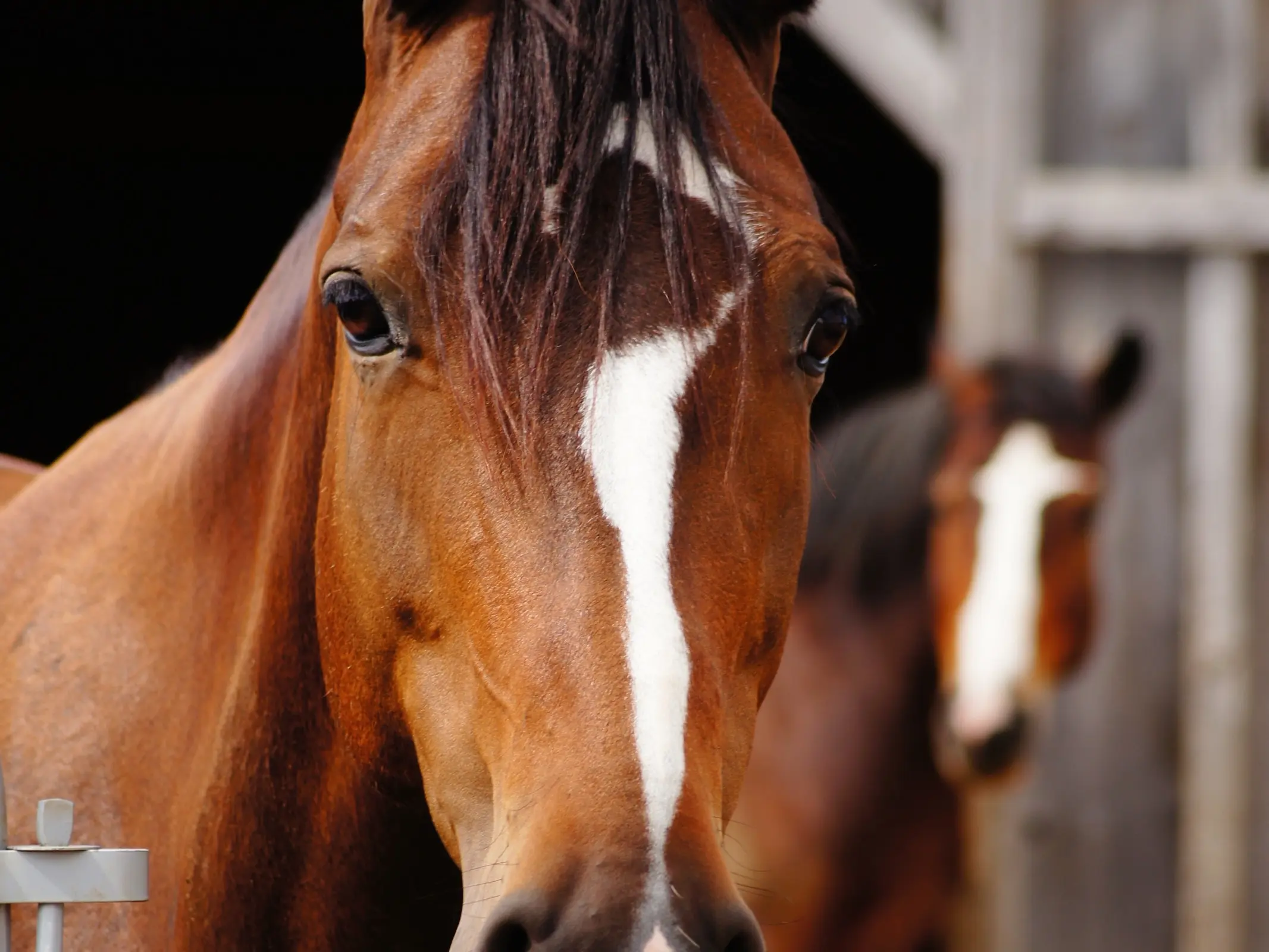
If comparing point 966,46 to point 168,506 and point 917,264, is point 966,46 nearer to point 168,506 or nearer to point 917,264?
point 168,506

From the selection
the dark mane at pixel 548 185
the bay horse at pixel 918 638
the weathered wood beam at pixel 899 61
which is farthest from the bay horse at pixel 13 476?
the weathered wood beam at pixel 899 61

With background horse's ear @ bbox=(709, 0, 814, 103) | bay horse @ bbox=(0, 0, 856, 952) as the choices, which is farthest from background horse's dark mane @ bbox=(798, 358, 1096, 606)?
bay horse @ bbox=(0, 0, 856, 952)

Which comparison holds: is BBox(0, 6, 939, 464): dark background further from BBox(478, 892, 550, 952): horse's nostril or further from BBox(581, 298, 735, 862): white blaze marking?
BBox(478, 892, 550, 952): horse's nostril

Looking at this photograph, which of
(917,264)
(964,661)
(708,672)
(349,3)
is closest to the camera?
(708,672)

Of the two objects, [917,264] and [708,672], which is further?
[917,264]

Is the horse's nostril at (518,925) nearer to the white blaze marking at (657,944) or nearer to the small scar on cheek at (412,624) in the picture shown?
the white blaze marking at (657,944)

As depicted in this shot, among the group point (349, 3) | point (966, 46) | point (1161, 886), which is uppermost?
point (349, 3)

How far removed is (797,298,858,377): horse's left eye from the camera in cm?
130

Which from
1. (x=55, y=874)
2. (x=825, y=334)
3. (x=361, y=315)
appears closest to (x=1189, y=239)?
(x=825, y=334)

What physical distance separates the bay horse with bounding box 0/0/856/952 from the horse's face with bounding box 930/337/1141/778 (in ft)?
8.06

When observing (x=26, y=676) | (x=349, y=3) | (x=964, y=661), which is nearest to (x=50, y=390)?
(x=349, y=3)

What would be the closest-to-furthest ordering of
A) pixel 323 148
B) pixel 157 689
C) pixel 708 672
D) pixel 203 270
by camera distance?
pixel 708 672
pixel 157 689
pixel 323 148
pixel 203 270

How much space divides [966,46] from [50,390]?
483cm

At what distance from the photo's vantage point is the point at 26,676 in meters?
1.54
